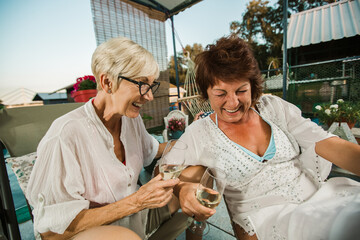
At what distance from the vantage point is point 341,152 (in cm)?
103

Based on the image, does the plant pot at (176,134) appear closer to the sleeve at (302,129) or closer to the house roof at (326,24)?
the sleeve at (302,129)

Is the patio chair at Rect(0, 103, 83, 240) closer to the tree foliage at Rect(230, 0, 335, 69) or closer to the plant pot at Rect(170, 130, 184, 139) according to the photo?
the plant pot at Rect(170, 130, 184, 139)

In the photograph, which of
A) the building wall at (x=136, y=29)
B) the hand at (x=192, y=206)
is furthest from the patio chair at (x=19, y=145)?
the building wall at (x=136, y=29)

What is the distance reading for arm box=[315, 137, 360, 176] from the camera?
0.98m

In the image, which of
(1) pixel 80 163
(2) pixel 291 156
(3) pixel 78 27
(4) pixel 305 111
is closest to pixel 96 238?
(1) pixel 80 163

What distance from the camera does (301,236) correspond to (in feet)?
2.42

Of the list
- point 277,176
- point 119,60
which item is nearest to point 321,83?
point 277,176

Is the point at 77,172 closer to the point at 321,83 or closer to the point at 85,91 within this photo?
the point at 85,91

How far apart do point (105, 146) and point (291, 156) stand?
1.30 metres

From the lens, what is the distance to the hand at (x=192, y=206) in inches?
31.1

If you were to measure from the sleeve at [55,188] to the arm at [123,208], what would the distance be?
5 centimetres

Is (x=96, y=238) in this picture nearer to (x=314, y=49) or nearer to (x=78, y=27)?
(x=78, y=27)

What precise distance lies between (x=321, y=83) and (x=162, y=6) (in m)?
5.67

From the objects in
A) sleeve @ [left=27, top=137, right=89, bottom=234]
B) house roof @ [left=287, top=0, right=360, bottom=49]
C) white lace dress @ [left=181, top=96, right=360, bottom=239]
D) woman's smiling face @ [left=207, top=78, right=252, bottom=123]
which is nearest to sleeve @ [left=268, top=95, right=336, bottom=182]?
white lace dress @ [left=181, top=96, right=360, bottom=239]
